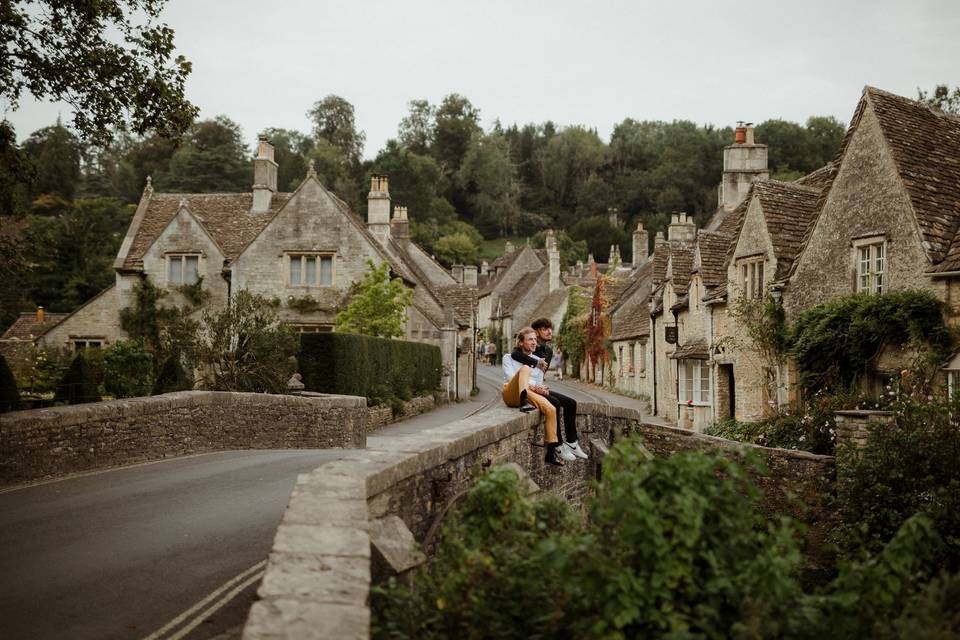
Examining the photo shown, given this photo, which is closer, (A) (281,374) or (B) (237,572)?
(B) (237,572)

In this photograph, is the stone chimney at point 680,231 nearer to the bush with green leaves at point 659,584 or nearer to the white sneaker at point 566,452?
the white sneaker at point 566,452

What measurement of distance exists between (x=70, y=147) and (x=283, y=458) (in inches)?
3439

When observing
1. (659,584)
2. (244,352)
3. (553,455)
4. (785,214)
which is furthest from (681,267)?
(659,584)

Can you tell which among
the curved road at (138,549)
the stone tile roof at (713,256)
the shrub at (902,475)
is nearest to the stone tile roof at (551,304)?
the stone tile roof at (713,256)

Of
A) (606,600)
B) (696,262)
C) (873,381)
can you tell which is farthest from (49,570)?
(696,262)

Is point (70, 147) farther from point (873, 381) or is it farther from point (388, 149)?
point (873, 381)

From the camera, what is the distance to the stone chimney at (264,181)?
39.6 metres

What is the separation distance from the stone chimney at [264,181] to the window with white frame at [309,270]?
4.90 meters

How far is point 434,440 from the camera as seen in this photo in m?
9.27

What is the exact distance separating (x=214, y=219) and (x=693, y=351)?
22.5 metres

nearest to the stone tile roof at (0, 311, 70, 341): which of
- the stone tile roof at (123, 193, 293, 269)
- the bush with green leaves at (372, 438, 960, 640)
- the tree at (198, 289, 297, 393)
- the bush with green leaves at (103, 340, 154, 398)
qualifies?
the stone tile roof at (123, 193, 293, 269)

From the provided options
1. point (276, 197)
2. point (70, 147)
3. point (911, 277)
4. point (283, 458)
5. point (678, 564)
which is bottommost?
point (283, 458)

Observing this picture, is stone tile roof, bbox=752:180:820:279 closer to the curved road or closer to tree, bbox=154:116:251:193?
the curved road

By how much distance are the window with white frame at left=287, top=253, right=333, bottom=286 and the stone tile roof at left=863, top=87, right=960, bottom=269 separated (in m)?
22.4
